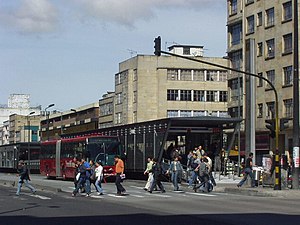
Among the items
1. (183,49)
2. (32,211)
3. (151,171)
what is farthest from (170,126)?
(183,49)

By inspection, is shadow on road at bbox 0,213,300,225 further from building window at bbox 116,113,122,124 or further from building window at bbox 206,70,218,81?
building window at bbox 116,113,122,124

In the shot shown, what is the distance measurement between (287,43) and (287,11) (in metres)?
2.84

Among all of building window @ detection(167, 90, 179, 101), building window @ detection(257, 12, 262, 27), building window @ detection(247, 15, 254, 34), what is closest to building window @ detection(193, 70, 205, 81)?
building window @ detection(167, 90, 179, 101)

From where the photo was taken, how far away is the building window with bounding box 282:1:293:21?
205 feet

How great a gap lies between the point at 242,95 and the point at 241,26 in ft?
23.3

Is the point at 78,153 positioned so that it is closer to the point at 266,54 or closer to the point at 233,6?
the point at 266,54

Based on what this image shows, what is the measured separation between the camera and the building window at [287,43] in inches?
2457

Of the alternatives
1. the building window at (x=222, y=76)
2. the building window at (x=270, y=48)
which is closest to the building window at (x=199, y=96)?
the building window at (x=222, y=76)

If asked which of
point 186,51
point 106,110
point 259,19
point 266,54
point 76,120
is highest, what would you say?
Result: point 186,51

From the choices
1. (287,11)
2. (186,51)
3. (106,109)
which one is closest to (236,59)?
(287,11)

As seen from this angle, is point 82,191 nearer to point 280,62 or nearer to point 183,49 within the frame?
point 280,62

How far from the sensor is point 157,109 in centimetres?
9512

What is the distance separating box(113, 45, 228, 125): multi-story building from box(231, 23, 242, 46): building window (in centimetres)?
2101

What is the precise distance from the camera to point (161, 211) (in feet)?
71.6
